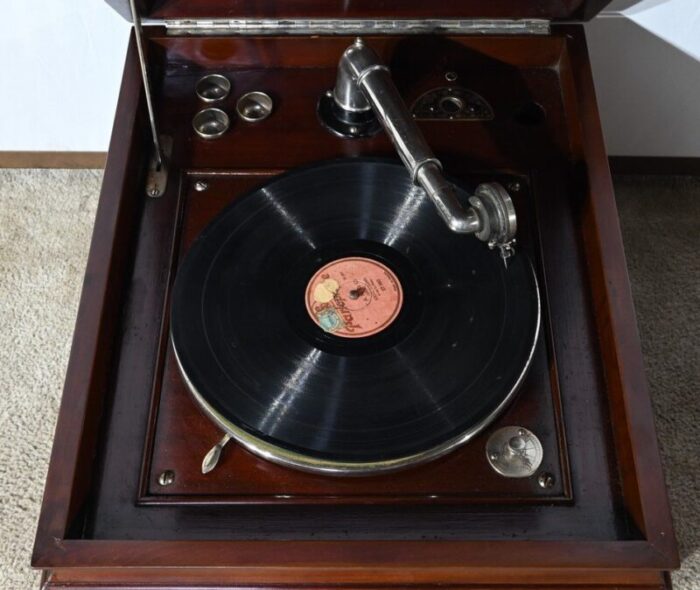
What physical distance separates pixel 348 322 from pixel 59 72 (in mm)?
890

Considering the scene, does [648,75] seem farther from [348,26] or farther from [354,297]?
[354,297]

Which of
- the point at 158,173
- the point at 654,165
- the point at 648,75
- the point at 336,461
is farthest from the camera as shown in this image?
the point at 654,165

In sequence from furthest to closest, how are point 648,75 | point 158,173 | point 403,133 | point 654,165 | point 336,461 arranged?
point 654,165, point 648,75, point 158,173, point 403,133, point 336,461

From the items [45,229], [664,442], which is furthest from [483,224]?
[45,229]

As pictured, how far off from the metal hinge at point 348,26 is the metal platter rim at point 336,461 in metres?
0.53

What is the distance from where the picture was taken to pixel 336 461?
0.91 meters

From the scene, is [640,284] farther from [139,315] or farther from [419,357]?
[139,315]

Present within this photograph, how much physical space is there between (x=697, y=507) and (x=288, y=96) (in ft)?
3.13

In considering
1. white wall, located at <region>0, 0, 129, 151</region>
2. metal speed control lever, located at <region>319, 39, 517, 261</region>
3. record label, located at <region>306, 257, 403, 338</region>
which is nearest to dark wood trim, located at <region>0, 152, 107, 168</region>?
white wall, located at <region>0, 0, 129, 151</region>

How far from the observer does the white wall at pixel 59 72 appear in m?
1.43

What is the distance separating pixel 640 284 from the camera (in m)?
1.64

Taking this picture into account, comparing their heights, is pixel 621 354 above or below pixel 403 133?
below

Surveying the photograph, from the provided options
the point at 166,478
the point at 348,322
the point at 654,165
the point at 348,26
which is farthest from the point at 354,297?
the point at 654,165

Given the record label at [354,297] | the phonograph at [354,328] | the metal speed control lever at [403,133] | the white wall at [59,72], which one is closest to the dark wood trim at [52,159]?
the white wall at [59,72]
